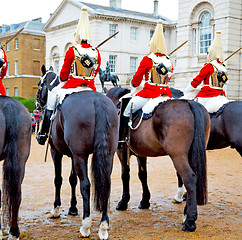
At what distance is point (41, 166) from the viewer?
13070mm

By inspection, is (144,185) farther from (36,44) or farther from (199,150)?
(36,44)

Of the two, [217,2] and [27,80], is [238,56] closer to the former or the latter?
[217,2]

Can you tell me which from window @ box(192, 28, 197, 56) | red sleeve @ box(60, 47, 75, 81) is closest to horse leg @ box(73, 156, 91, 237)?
red sleeve @ box(60, 47, 75, 81)

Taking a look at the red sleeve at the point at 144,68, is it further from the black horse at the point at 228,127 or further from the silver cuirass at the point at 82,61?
the black horse at the point at 228,127

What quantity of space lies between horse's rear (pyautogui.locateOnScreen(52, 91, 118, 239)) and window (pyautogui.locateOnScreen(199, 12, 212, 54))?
2144cm

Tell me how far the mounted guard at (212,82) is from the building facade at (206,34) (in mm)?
16354

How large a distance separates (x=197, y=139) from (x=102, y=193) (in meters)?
1.64

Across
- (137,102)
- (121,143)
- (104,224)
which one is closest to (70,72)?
(137,102)

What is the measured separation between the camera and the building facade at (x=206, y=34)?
24578mm

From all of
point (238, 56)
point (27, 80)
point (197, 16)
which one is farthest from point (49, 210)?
point (27, 80)

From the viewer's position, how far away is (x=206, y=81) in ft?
26.9

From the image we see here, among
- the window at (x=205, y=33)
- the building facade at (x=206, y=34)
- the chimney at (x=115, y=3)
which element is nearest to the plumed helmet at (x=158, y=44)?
the building facade at (x=206, y=34)

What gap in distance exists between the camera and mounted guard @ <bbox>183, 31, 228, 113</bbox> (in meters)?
8.08

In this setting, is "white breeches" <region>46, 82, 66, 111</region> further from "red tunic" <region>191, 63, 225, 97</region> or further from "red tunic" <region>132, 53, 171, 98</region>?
"red tunic" <region>191, 63, 225, 97</region>
